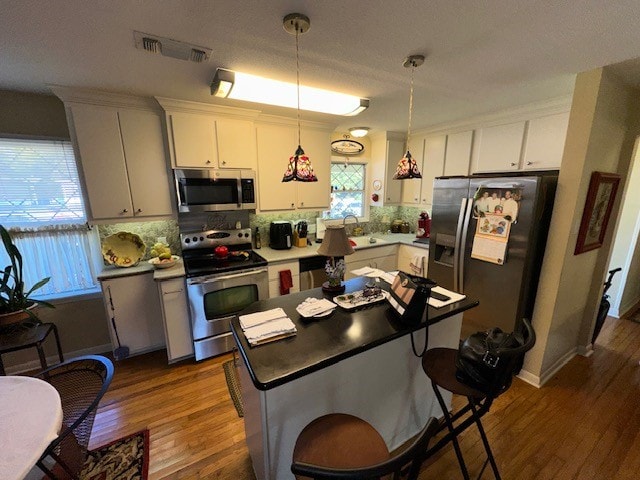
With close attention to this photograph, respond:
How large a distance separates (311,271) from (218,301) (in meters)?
1.04

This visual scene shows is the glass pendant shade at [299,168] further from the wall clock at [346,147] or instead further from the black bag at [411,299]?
the wall clock at [346,147]

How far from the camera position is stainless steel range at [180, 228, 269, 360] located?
7.95ft

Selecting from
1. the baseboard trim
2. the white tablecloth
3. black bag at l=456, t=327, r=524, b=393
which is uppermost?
black bag at l=456, t=327, r=524, b=393

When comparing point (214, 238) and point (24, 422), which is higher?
point (214, 238)

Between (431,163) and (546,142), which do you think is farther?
(431,163)

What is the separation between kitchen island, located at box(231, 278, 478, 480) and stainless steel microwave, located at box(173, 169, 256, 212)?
1414mm

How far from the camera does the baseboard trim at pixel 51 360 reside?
2395 millimetres

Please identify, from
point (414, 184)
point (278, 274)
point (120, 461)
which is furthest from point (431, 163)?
point (120, 461)

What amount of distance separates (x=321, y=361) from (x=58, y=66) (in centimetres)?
243

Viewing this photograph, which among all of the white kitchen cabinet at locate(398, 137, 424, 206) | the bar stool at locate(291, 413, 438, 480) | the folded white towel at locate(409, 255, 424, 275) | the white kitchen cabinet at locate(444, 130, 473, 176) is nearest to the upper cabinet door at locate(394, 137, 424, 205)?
the white kitchen cabinet at locate(398, 137, 424, 206)

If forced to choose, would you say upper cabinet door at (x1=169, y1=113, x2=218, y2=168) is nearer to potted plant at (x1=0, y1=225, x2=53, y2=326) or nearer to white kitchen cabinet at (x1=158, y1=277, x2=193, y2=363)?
white kitchen cabinet at (x1=158, y1=277, x2=193, y2=363)

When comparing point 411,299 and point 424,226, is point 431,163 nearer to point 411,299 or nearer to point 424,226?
point 424,226

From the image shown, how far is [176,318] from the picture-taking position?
8.02 feet

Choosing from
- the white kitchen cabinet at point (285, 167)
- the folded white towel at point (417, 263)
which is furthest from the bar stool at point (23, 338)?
the folded white towel at point (417, 263)
